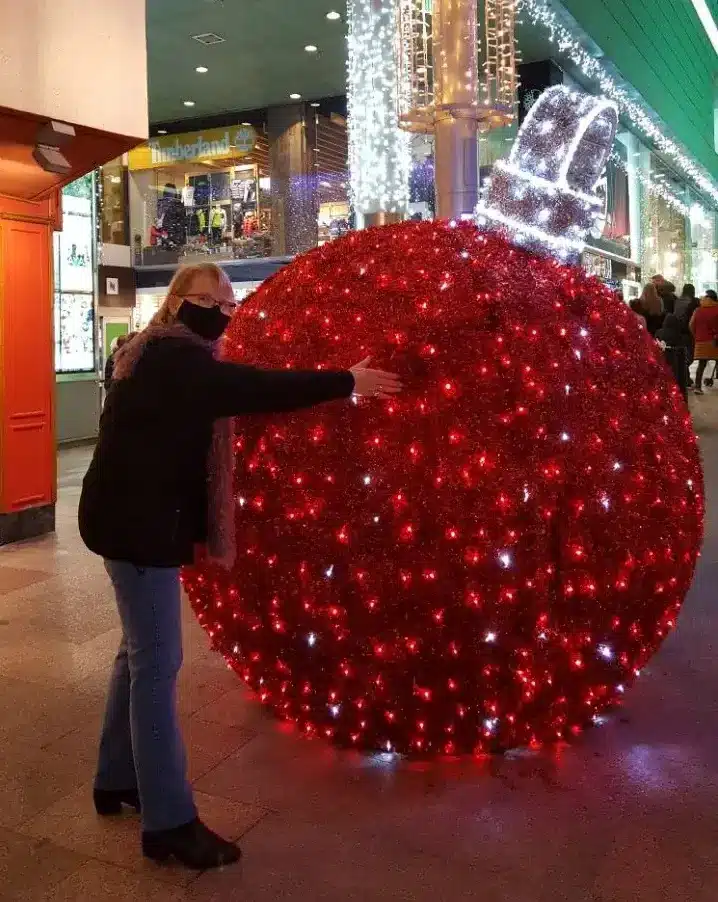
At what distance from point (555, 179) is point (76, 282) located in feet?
40.5

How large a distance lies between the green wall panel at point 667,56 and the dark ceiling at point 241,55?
473cm

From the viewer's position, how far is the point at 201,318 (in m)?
2.69

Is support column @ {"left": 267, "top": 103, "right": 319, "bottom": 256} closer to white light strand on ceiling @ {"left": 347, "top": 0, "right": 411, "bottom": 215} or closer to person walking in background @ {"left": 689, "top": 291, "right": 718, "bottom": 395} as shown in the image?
white light strand on ceiling @ {"left": 347, "top": 0, "right": 411, "bottom": 215}

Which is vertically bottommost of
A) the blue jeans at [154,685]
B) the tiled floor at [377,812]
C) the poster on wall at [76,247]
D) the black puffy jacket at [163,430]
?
the tiled floor at [377,812]

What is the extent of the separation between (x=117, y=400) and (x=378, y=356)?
850 mm

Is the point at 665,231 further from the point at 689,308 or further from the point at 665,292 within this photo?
the point at 665,292

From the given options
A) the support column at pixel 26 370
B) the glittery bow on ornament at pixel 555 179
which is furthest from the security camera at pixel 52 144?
the glittery bow on ornament at pixel 555 179

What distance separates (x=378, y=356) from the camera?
2.90 m

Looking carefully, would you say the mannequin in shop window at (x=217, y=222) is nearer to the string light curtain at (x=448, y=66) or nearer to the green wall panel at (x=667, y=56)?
the green wall panel at (x=667, y=56)

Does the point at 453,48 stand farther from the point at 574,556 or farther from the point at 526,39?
the point at 526,39

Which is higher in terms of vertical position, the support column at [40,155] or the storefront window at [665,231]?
the storefront window at [665,231]

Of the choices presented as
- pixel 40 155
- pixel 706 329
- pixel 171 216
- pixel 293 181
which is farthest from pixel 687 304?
pixel 171 216

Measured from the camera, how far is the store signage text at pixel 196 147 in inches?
848

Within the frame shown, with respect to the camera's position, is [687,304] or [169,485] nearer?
[169,485]
